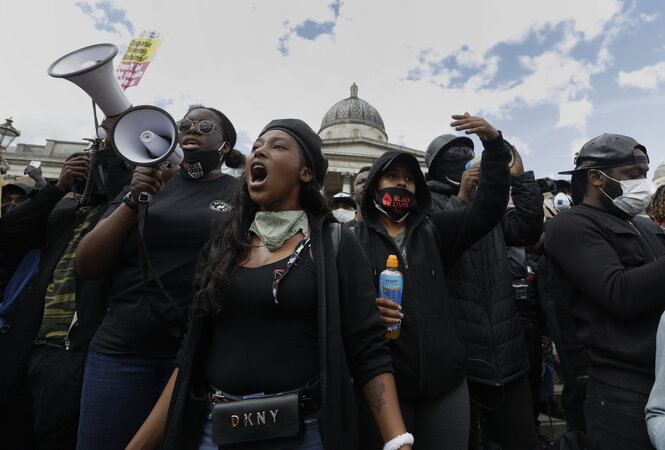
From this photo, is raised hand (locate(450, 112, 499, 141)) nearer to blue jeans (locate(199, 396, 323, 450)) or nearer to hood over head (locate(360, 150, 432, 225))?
hood over head (locate(360, 150, 432, 225))

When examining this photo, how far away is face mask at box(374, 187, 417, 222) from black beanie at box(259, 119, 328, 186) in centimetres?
77

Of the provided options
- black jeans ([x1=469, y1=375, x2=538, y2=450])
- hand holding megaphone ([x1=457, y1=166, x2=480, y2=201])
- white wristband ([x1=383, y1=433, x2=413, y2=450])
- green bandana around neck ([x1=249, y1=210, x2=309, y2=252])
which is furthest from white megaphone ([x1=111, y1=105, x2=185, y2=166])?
black jeans ([x1=469, y1=375, x2=538, y2=450])

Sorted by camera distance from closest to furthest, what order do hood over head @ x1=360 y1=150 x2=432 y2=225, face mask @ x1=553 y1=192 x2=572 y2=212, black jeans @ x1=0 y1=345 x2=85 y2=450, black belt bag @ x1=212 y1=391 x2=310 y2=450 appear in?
black belt bag @ x1=212 y1=391 x2=310 y2=450 < black jeans @ x1=0 y1=345 x2=85 y2=450 < hood over head @ x1=360 y1=150 x2=432 y2=225 < face mask @ x1=553 y1=192 x2=572 y2=212

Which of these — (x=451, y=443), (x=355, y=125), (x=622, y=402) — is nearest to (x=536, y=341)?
(x=622, y=402)

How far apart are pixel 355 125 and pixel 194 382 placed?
145 ft

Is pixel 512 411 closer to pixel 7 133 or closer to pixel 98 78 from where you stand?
pixel 98 78

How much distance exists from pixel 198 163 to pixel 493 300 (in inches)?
88.7

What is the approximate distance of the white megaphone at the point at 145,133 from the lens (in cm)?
166

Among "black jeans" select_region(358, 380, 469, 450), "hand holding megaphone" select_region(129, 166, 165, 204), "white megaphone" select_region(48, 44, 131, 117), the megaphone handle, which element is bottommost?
"black jeans" select_region(358, 380, 469, 450)

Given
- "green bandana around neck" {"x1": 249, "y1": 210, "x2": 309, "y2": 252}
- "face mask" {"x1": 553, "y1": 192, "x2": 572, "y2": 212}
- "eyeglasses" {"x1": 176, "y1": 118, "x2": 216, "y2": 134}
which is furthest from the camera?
"face mask" {"x1": 553, "y1": 192, "x2": 572, "y2": 212}

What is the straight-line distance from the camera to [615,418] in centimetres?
182

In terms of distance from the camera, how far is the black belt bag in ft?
3.90

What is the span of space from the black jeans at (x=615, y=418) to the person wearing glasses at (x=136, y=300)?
89.9 inches

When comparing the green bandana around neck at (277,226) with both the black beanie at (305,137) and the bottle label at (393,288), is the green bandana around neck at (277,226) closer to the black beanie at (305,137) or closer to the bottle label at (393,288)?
the black beanie at (305,137)
